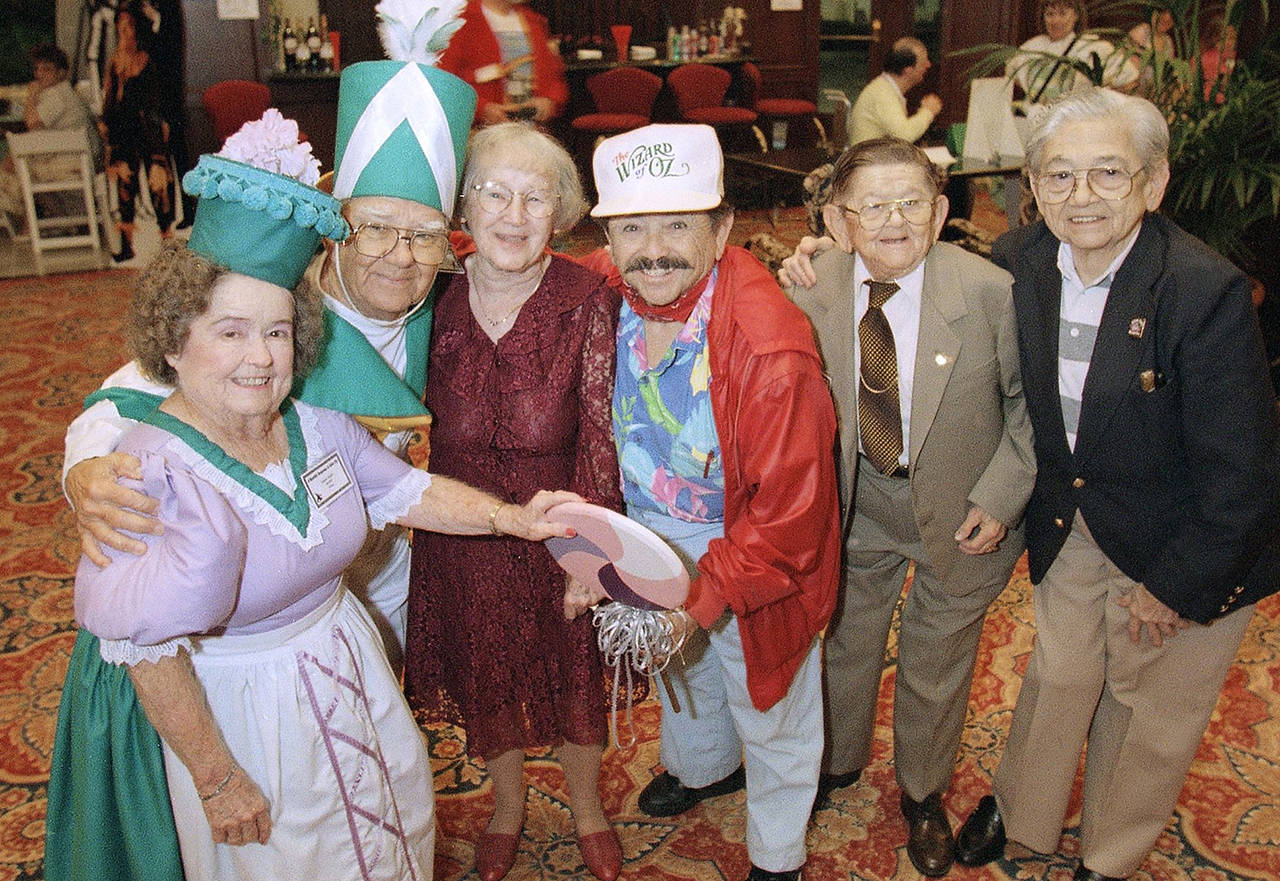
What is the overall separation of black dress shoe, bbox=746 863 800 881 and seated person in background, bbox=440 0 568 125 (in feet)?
12.4

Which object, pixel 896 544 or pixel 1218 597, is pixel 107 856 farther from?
pixel 1218 597

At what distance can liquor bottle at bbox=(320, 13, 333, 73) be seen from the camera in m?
8.43

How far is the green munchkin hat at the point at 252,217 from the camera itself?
145 cm

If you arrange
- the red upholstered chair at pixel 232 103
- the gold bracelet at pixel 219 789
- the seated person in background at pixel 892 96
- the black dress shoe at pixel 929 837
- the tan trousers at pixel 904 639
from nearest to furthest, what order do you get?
the gold bracelet at pixel 219 789
the tan trousers at pixel 904 639
the black dress shoe at pixel 929 837
the seated person in background at pixel 892 96
the red upholstered chair at pixel 232 103

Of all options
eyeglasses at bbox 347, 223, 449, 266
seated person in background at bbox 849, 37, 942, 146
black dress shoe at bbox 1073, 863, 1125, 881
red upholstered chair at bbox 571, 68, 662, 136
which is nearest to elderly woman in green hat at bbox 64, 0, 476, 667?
eyeglasses at bbox 347, 223, 449, 266

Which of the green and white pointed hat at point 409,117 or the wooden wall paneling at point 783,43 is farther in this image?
the wooden wall paneling at point 783,43

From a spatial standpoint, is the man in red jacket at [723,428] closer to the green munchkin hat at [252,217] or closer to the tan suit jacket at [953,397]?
the tan suit jacket at [953,397]

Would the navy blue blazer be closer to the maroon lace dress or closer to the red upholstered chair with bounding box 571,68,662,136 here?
the maroon lace dress

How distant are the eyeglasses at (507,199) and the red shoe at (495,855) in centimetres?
149

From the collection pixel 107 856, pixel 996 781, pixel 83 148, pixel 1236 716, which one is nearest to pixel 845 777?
pixel 996 781

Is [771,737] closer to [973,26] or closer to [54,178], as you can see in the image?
[54,178]

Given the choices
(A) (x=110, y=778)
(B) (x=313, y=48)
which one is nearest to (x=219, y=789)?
(A) (x=110, y=778)

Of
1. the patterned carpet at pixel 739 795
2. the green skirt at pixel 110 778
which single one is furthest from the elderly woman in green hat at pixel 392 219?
the patterned carpet at pixel 739 795

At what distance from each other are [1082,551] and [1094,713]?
43 centimetres
